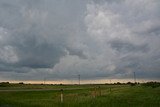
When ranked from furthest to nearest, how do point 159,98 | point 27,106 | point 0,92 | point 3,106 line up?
1. point 0,92
2. point 159,98
3. point 27,106
4. point 3,106

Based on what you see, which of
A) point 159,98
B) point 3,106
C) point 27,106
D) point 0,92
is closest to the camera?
point 3,106

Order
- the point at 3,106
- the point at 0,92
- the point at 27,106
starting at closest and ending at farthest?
the point at 3,106, the point at 27,106, the point at 0,92

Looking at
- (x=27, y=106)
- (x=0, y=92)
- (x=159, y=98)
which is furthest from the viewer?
(x=0, y=92)

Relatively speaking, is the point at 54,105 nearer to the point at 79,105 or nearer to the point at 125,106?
the point at 79,105

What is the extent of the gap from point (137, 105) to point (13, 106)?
11160 millimetres

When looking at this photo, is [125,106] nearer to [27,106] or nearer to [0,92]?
[27,106]

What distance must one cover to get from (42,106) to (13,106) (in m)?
2.92

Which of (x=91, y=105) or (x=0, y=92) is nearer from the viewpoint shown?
(x=91, y=105)

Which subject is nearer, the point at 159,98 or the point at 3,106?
the point at 3,106

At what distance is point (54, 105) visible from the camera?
3098 centimetres

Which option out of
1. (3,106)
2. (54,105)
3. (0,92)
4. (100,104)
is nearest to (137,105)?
(100,104)

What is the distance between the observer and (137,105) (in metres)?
31.7

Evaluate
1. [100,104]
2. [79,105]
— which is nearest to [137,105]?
[100,104]

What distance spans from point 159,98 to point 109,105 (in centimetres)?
869
